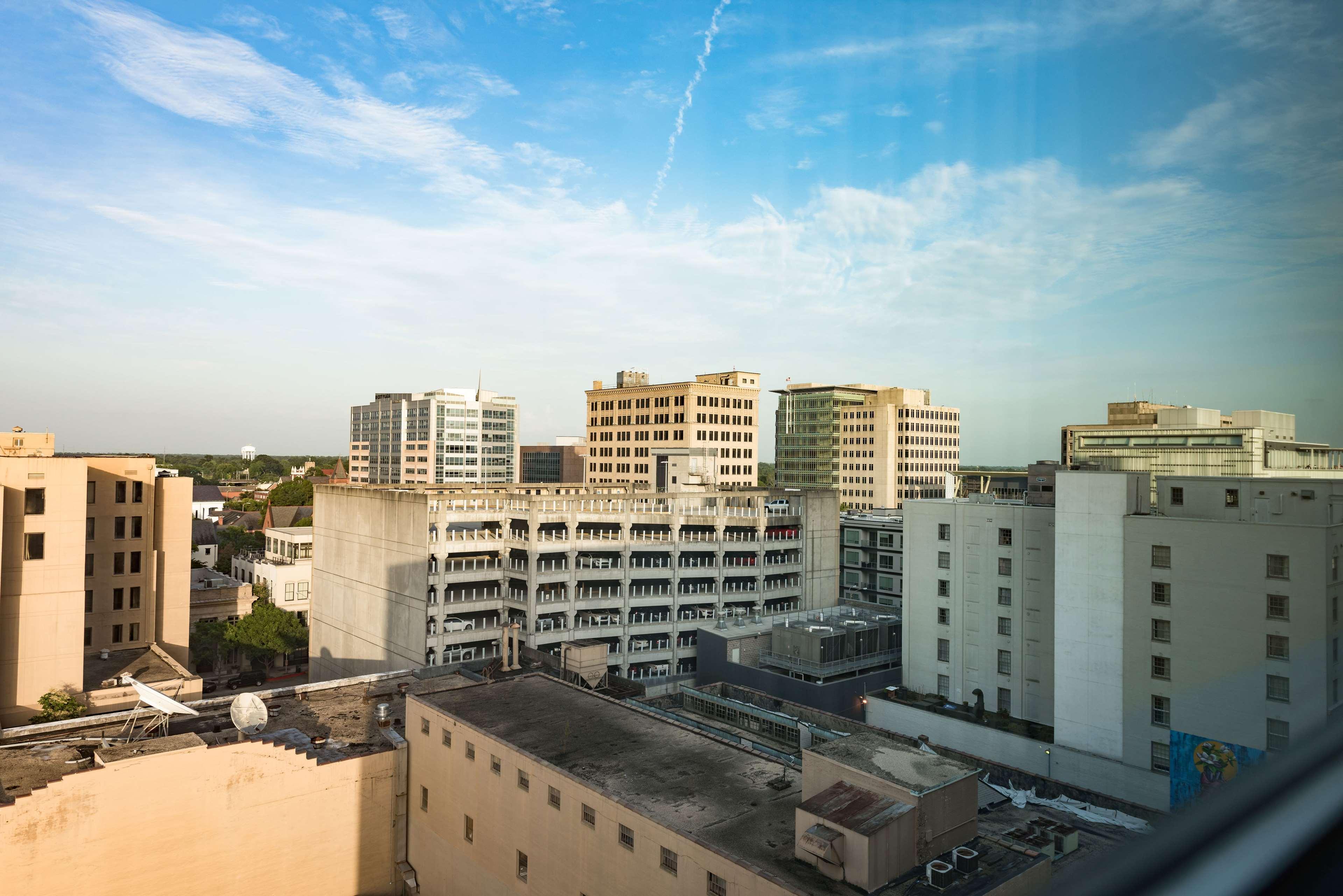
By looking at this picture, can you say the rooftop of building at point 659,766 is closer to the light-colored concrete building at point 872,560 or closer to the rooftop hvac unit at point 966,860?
the rooftop hvac unit at point 966,860

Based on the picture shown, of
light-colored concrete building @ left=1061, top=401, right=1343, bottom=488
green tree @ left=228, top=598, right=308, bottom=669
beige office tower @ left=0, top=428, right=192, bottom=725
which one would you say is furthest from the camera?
green tree @ left=228, top=598, right=308, bottom=669

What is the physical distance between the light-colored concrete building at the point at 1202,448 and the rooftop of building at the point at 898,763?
61.4 feet

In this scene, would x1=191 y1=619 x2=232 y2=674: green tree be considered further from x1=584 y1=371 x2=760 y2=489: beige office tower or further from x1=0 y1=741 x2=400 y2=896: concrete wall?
x1=584 y1=371 x2=760 y2=489: beige office tower

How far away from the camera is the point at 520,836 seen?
1725 centimetres

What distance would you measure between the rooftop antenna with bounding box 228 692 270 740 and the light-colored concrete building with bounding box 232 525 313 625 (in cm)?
3409

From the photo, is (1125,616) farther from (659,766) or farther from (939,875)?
(659,766)

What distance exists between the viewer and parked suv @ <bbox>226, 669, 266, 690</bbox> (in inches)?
1769

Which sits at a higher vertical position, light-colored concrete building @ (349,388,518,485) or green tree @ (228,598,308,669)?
light-colored concrete building @ (349,388,518,485)

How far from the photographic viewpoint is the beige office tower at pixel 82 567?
27.5 metres

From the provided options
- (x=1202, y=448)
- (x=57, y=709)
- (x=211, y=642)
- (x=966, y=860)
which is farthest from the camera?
(x=211, y=642)


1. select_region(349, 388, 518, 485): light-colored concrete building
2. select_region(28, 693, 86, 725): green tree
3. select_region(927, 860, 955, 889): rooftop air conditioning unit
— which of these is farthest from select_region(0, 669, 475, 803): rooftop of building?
select_region(349, 388, 518, 485): light-colored concrete building

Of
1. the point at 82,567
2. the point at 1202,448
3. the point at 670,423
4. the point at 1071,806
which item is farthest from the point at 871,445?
the point at 82,567

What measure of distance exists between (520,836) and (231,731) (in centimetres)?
956

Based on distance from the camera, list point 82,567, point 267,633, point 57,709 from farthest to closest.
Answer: point 267,633 < point 82,567 < point 57,709
